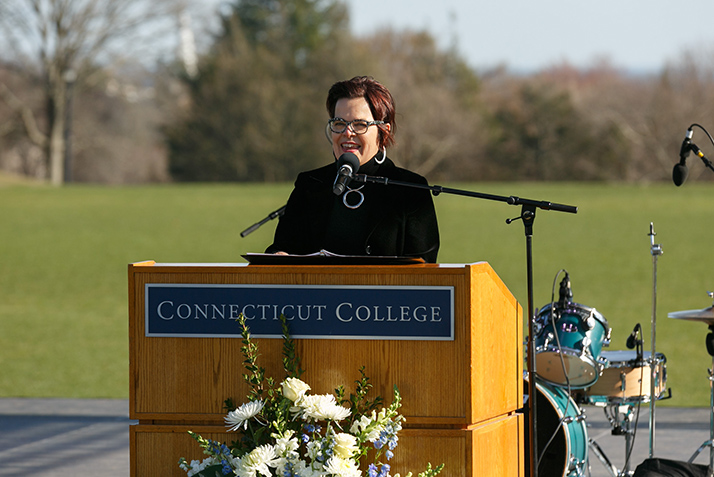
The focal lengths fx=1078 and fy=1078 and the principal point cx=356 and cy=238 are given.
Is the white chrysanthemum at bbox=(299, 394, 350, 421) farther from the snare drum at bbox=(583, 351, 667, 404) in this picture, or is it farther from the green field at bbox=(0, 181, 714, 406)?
the green field at bbox=(0, 181, 714, 406)

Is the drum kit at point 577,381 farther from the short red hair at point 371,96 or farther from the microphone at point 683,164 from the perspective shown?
the short red hair at point 371,96

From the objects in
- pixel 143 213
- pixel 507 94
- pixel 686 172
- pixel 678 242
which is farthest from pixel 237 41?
pixel 686 172

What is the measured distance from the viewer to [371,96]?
4.18 metres

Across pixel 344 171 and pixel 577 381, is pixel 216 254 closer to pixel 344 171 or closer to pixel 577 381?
pixel 577 381

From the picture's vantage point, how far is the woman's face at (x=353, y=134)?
4.14 meters

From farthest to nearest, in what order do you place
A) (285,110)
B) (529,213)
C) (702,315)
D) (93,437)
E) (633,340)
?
(285,110) → (93,437) → (633,340) → (702,315) → (529,213)

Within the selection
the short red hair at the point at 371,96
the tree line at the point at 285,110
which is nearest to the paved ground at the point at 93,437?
the short red hair at the point at 371,96

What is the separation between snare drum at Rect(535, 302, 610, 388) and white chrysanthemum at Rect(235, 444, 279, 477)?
2.07 metres

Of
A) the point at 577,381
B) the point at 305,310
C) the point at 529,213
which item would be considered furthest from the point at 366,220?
the point at 577,381

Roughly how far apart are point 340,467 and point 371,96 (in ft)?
4.97

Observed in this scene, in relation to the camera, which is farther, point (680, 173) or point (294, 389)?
point (680, 173)

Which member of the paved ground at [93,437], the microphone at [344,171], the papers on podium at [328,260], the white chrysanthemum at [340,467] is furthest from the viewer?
the paved ground at [93,437]

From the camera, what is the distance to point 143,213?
32.9 metres

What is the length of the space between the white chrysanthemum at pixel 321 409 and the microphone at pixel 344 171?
28.4 inches
